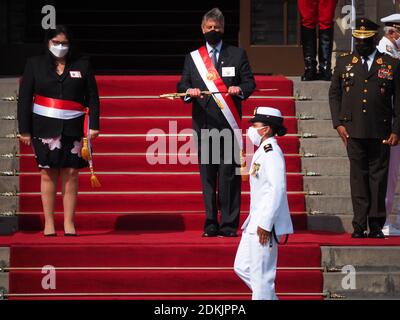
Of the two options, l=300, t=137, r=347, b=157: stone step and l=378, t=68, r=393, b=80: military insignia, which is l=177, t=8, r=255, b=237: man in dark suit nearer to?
l=378, t=68, r=393, b=80: military insignia

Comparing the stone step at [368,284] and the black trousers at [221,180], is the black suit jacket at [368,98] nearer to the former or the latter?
the black trousers at [221,180]

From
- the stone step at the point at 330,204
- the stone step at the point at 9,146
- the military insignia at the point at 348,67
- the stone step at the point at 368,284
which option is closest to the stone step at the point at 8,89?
the stone step at the point at 9,146

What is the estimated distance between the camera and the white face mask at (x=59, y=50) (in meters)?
12.2

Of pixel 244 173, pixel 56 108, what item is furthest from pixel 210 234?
pixel 56 108

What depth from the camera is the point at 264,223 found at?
32.1ft

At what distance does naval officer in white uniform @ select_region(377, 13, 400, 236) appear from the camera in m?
12.5

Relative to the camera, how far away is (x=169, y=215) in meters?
12.7

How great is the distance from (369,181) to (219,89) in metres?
1.56

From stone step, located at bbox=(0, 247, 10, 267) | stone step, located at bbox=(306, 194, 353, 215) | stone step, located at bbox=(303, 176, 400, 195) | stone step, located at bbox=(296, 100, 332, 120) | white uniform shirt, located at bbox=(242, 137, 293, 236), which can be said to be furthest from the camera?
stone step, located at bbox=(296, 100, 332, 120)

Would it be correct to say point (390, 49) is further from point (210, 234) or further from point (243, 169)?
point (210, 234)

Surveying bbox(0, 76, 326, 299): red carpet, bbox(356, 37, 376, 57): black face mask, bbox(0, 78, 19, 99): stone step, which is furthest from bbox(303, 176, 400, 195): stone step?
bbox(0, 78, 19, 99): stone step

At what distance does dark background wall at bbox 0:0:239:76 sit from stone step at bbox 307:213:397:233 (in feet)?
17.3
